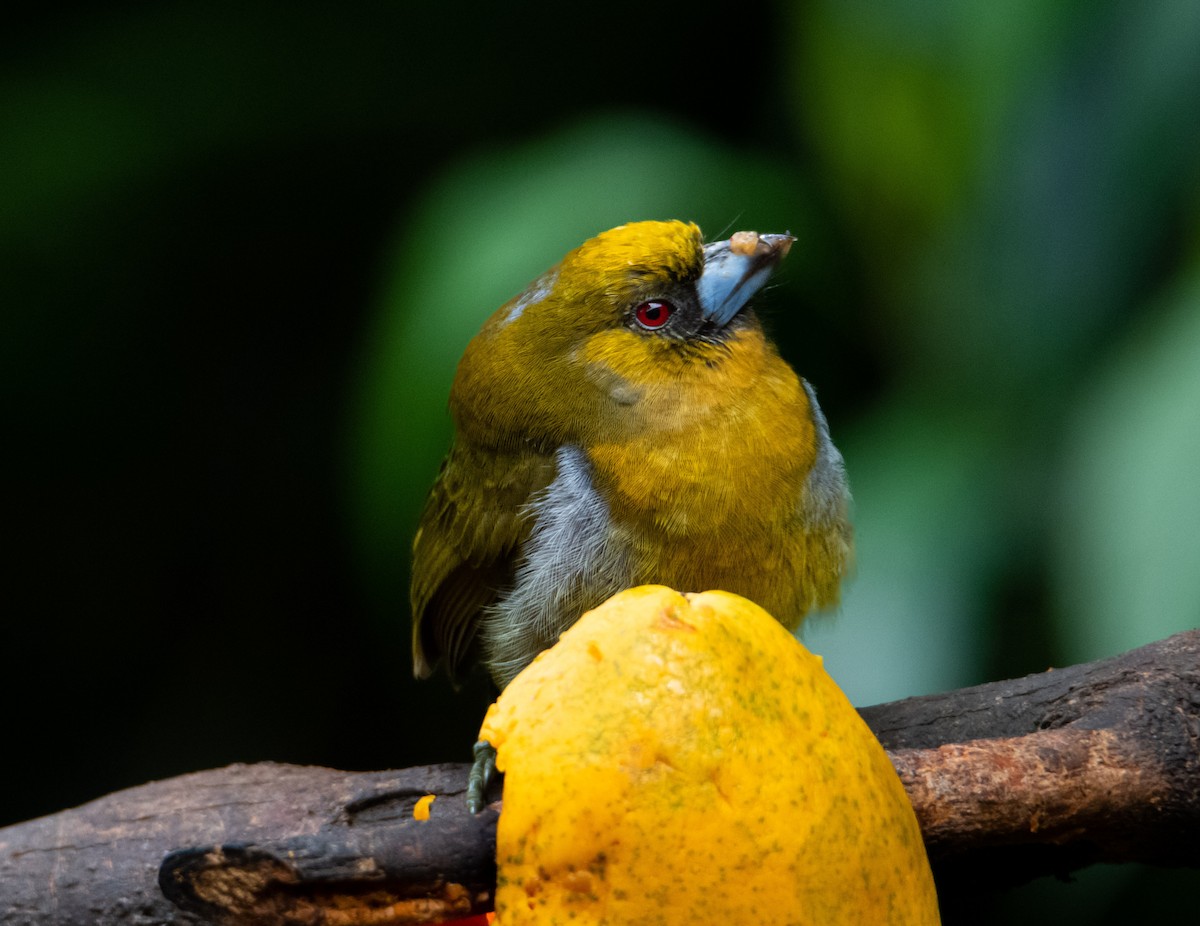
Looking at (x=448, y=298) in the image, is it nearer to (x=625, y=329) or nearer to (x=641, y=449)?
(x=625, y=329)

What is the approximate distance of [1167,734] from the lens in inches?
54.1

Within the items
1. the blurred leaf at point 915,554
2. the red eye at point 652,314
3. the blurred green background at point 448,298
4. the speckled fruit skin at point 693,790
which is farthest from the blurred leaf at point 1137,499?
Answer: the speckled fruit skin at point 693,790

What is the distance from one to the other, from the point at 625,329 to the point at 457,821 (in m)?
0.82

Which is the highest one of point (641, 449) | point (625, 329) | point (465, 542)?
point (625, 329)

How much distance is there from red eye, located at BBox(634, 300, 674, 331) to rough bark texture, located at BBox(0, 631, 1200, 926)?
577 mm

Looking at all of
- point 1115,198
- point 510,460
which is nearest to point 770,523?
point 510,460

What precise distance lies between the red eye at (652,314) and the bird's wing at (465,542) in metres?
0.22

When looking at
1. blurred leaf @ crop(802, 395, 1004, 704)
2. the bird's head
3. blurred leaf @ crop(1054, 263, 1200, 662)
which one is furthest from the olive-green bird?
blurred leaf @ crop(1054, 263, 1200, 662)

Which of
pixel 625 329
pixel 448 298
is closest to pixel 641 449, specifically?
pixel 625 329

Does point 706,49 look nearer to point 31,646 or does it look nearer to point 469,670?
point 469,670

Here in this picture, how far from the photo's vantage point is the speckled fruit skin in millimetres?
971

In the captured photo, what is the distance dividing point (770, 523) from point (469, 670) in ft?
1.88

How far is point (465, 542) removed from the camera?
6.27 feet

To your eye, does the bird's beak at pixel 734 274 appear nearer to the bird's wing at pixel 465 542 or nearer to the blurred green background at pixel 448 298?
the blurred green background at pixel 448 298
